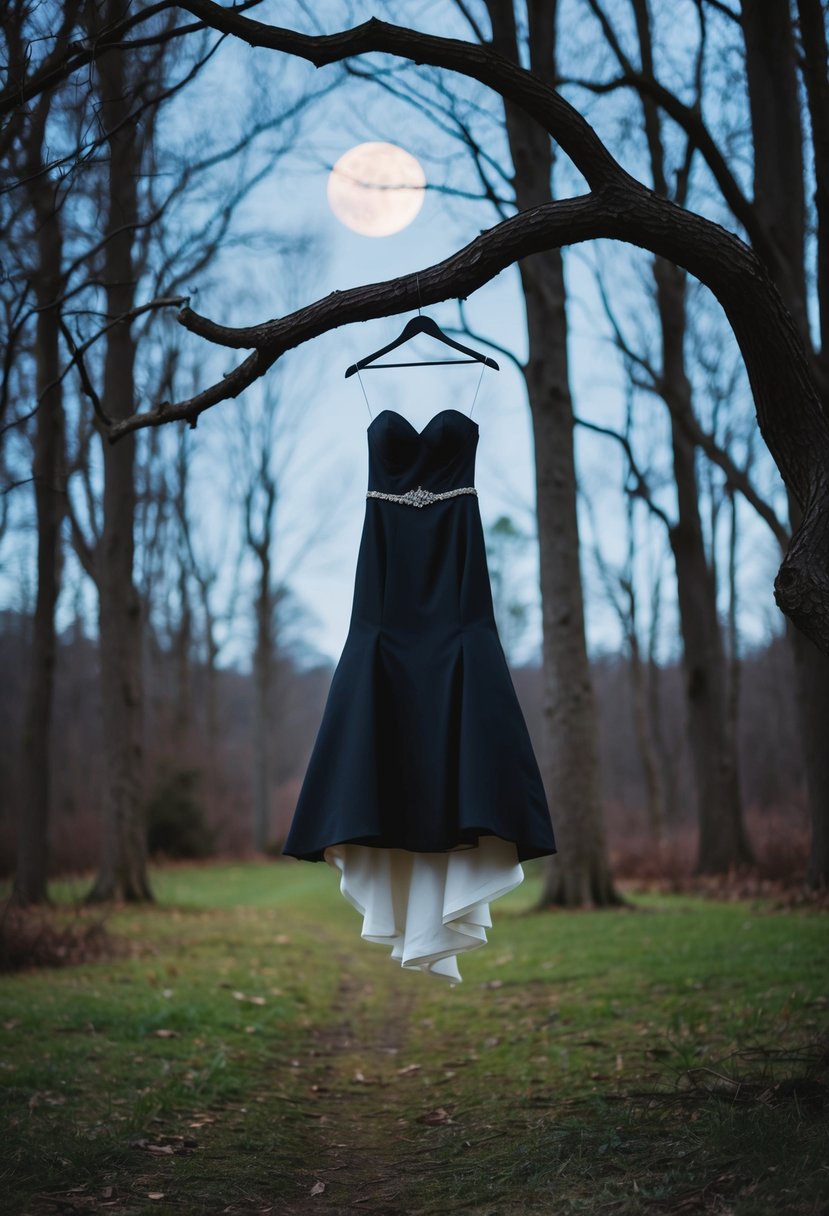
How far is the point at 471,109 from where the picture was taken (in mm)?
9039

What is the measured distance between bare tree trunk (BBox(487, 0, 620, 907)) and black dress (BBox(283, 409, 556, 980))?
21.2ft

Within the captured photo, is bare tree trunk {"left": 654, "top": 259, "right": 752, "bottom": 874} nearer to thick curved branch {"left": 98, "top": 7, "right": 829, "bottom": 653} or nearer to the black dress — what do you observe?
thick curved branch {"left": 98, "top": 7, "right": 829, "bottom": 653}

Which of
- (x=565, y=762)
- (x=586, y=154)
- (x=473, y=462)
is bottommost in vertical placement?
(x=565, y=762)

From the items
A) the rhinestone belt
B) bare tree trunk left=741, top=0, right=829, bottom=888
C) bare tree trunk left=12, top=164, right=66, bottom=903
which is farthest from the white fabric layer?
bare tree trunk left=12, top=164, right=66, bottom=903

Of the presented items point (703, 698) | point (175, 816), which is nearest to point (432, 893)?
point (703, 698)

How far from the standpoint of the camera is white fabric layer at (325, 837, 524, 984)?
3303 millimetres

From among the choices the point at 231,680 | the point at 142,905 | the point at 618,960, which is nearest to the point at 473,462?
the point at 618,960

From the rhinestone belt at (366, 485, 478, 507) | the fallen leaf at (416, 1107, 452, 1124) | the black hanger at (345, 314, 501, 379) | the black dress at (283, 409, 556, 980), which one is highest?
the black hanger at (345, 314, 501, 379)

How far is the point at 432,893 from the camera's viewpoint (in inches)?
133

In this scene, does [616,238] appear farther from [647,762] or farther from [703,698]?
[647,762]

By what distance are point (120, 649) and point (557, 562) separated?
5.09 m

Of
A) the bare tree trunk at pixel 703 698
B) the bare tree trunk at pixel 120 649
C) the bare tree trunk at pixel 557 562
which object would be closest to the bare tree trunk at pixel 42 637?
A: the bare tree trunk at pixel 120 649

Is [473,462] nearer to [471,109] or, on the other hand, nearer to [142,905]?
[471,109]

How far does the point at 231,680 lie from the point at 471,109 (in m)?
40.3
